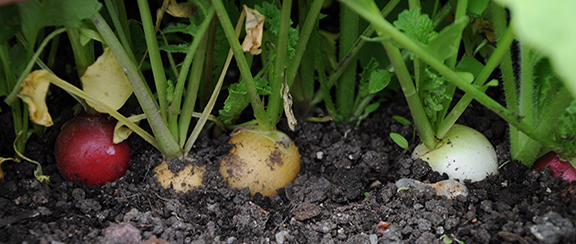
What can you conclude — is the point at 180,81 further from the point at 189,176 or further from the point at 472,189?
the point at 472,189

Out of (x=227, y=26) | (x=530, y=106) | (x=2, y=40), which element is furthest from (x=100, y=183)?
(x=530, y=106)

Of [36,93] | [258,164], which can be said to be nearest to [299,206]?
[258,164]

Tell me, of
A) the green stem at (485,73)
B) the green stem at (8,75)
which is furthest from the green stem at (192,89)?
the green stem at (485,73)

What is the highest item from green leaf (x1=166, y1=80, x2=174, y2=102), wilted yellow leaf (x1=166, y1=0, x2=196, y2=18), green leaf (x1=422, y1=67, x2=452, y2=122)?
wilted yellow leaf (x1=166, y1=0, x2=196, y2=18)

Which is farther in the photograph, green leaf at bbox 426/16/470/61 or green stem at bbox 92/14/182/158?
green stem at bbox 92/14/182/158

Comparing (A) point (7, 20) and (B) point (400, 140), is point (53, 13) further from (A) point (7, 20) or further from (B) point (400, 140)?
(B) point (400, 140)

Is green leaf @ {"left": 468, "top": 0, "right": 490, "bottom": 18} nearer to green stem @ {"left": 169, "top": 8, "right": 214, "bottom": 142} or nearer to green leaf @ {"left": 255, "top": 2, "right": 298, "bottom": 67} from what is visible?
green leaf @ {"left": 255, "top": 2, "right": 298, "bottom": 67}

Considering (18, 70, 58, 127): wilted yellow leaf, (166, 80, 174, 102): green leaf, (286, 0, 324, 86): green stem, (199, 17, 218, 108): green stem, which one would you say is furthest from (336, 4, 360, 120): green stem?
(18, 70, 58, 127): wilted yellow leaf
